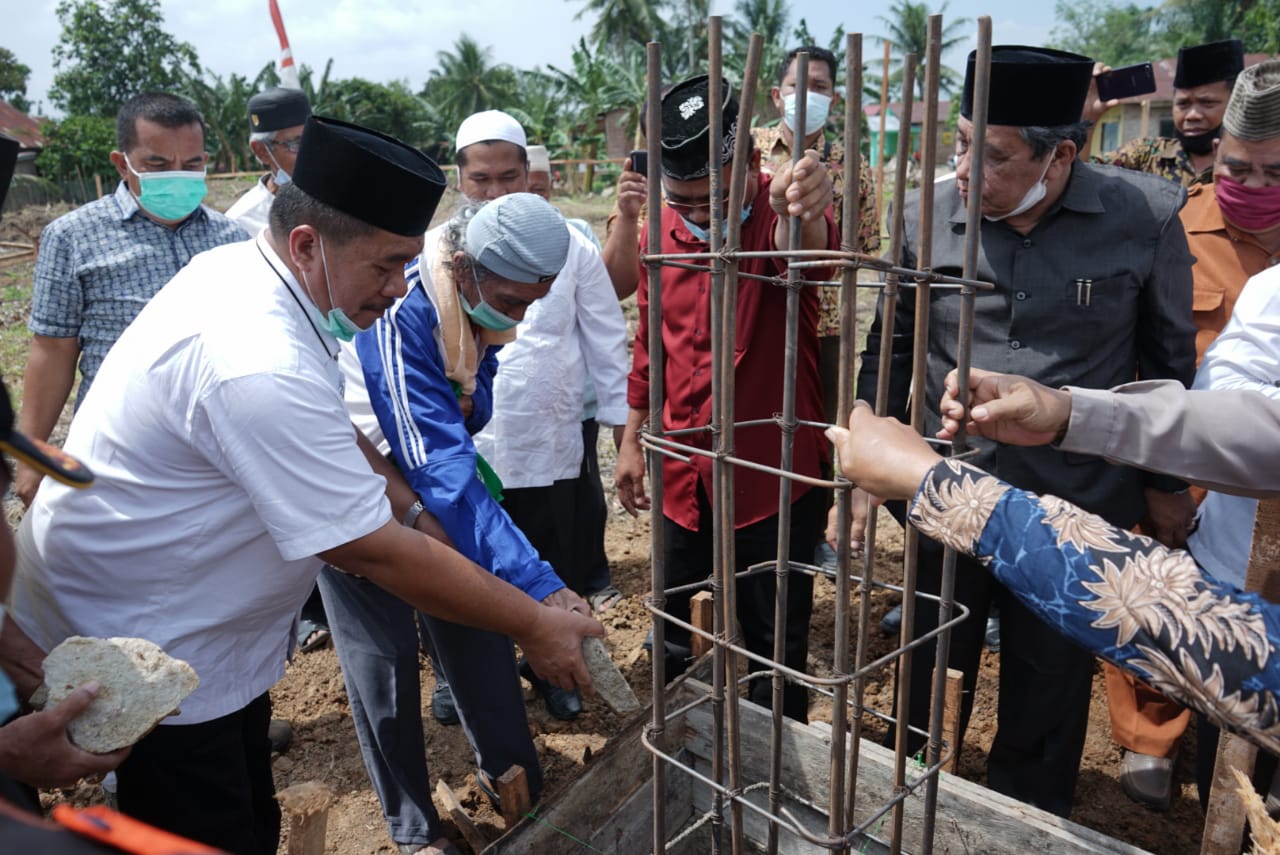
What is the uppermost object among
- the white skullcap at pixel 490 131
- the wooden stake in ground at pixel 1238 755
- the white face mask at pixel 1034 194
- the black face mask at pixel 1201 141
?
the white skullcap at pixel 490 131

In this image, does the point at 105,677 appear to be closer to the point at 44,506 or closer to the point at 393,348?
the point at 44,506

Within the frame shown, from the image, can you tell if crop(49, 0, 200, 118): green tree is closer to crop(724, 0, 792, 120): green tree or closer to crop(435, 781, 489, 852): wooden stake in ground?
crop(724, 0, 792, 120): green tree

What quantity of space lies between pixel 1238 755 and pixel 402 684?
192 cm

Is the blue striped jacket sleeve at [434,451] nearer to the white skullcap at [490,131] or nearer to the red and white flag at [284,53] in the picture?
the white skullcap at [490,131]

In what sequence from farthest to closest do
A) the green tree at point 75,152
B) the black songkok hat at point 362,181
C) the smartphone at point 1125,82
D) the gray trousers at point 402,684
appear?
1. the green tree at point 75,152
2. the smartphone at point 1125,82
3. the gray trousers at point 402,684
4. the black songkok hat at point 362,181

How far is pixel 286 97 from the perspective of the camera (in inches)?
161

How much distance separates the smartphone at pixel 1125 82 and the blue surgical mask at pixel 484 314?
2.76 m

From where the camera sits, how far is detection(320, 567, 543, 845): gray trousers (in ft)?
8.13

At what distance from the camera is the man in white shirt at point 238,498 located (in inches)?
64.6

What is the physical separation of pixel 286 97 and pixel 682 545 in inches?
108

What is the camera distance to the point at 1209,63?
150 inches

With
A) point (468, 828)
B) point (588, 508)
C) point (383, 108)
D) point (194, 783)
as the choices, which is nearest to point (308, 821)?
point (194, 783)

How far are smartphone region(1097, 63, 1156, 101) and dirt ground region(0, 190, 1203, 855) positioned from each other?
2.26 metres

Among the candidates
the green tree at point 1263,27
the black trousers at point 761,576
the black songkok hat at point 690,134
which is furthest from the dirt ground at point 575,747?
the green tree at point 1263,27
